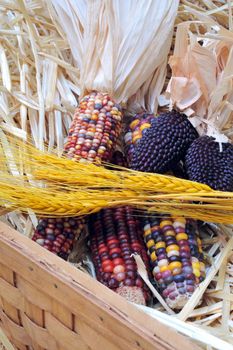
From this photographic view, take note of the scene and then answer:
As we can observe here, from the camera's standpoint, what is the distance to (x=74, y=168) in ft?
3.12

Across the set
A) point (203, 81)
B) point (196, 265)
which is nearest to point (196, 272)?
point (196, 265)

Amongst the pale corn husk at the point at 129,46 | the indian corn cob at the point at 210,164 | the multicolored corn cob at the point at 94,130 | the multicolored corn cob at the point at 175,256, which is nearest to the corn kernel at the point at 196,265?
the multicolored corn cob at the point at 175,256

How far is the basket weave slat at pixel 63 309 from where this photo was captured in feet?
2.40

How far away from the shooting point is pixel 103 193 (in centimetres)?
93

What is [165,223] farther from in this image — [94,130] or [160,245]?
[94,130]

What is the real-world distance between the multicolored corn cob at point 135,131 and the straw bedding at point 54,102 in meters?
0.07

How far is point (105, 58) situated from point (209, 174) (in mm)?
390

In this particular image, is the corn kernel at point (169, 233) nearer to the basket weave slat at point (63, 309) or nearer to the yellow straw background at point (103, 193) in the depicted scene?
the yellow straw background at point (103, 193)

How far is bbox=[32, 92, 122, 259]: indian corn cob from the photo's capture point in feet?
3.20

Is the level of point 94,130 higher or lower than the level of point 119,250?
higher

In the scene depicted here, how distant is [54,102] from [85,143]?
247mm

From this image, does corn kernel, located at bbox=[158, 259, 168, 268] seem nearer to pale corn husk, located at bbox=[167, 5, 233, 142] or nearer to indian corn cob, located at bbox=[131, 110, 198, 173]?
indian corn cob, located at bbox=[131, 110, 198, 173]

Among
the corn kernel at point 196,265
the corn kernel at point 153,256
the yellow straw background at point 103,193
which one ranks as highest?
the yellow straw background at point 103,193

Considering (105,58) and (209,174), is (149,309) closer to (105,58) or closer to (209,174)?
(209,174)
